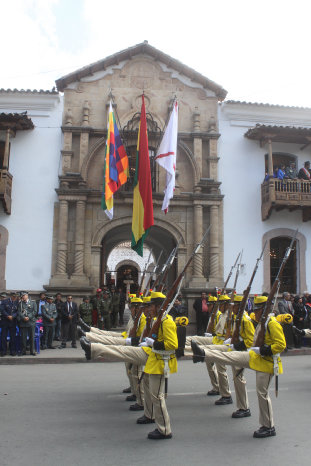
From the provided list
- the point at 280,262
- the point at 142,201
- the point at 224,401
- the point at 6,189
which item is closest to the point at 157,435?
the point at 224,401

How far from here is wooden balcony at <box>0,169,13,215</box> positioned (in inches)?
598

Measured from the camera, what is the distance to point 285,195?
16.2 metres

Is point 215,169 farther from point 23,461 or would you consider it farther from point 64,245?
point 23,461

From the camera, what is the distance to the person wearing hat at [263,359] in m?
5.61

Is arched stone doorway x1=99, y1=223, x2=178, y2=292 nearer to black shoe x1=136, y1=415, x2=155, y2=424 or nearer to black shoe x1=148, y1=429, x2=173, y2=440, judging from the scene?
black shoe x1=136, y1=415, x2=155, y2=424

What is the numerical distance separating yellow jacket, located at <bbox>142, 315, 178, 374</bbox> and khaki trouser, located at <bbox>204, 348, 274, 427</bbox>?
48cm

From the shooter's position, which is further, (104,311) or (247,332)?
(104,311)

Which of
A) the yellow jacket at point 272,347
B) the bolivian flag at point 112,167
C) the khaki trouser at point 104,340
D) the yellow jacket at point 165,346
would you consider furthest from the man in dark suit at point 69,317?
the yellow jacket at point 272,347

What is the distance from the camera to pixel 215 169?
56.0 feet

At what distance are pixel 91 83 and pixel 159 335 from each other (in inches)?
543

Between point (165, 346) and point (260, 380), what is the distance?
1329 mm

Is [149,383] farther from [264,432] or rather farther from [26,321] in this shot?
[26,321]

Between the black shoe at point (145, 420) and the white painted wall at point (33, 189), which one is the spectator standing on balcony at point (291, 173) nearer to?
the white painted wall at point (33, 189)

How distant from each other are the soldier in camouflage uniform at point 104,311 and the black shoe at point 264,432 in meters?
9.56
